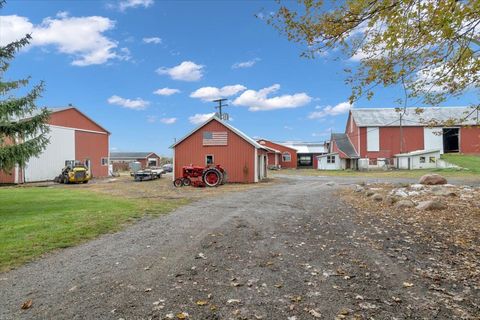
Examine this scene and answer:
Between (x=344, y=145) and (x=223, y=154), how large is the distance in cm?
2913

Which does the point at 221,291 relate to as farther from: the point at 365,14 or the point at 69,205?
the point at 69,205

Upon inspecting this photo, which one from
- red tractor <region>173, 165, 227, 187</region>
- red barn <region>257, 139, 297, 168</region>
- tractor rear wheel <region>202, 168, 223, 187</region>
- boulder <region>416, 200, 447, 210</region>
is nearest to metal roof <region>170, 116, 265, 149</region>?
red tractor <region>173, 165, 227, 187</region>

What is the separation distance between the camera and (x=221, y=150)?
26.6 meters

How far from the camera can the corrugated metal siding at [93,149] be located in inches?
1368

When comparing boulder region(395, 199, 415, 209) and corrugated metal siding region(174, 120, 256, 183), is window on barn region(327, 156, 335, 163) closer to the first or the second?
corrugated metal siding region(174, 120, 256, 183)

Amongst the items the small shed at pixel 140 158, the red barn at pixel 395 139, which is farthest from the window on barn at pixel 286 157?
the small shed at pixel 140 158

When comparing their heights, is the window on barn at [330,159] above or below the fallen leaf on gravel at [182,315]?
above

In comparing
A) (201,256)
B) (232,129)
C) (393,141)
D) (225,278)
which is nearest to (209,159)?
(232,129)

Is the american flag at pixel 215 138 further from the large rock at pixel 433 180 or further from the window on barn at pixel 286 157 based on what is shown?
the window on barn at pixel 286 157

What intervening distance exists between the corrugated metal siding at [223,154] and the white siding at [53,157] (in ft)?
39.0

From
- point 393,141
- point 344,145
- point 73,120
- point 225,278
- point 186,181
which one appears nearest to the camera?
point 225,278

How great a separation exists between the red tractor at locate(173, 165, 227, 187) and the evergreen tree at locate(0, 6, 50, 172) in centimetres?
1092

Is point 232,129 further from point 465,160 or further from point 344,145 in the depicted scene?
point 465,160

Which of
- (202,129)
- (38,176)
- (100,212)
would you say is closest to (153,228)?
(100,212)
